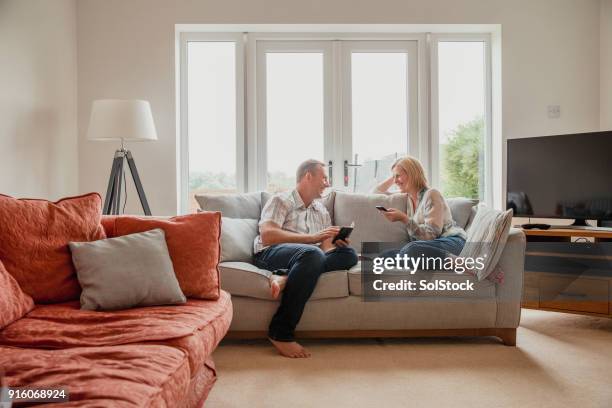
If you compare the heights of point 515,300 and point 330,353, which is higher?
point 515,300

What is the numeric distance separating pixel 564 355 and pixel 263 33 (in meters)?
3.31

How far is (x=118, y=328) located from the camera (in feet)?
5.85

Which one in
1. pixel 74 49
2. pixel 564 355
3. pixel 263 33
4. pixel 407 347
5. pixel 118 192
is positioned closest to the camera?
pixel 564 355

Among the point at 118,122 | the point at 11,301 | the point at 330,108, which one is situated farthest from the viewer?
the point at 330,108

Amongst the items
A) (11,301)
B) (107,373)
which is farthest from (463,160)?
(107,373)

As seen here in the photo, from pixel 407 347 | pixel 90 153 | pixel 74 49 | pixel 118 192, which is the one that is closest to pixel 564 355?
pixel 407 347

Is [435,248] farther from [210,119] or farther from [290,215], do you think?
[210,119]

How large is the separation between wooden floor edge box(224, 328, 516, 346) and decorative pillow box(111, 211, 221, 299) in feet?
2.08

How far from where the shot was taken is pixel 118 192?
378 cm

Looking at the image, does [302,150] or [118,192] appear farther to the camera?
[302,150]

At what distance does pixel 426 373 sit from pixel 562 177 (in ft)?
6.83

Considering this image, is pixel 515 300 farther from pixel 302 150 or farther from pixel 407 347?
pixel 302 150

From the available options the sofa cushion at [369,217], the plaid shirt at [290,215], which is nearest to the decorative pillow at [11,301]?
the plaid shirt at [290,215]

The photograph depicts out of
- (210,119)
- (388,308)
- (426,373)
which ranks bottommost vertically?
(426,373)
